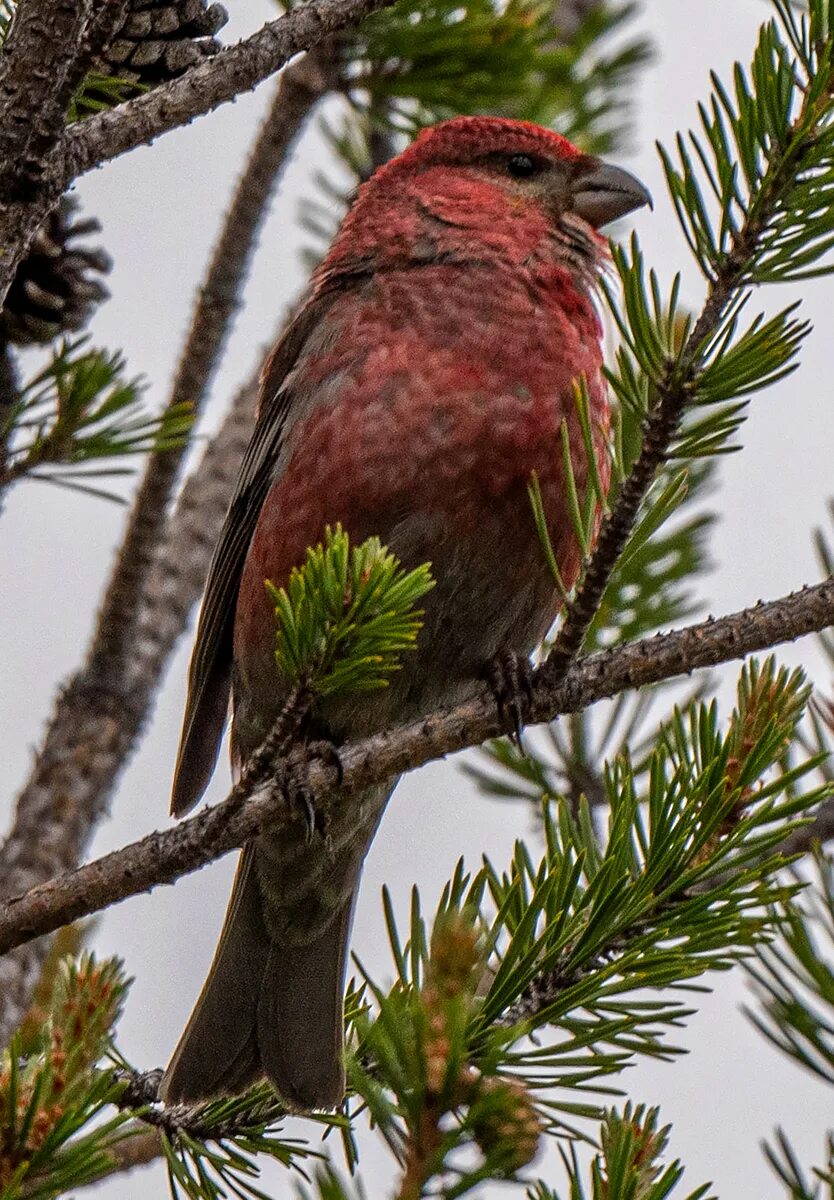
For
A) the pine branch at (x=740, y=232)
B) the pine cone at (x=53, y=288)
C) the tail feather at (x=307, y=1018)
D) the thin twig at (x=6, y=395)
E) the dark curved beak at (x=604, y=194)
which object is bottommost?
the tail feather at (x=307, y=1018)

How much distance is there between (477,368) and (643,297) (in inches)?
42.8

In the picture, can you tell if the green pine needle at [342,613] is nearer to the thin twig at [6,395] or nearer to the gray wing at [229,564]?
the thin twig at [6,395]

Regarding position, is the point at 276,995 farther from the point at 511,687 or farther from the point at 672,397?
the point at 672,397


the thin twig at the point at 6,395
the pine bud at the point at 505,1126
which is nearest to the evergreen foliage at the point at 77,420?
the thin twig at the point at 6,395

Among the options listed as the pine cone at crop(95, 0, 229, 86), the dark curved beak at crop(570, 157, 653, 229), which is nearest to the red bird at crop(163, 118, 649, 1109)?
the dark curved beak at crop(570, 157, 653, 229)

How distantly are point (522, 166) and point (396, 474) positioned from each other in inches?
40.7

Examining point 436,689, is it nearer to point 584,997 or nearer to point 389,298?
point 389,298

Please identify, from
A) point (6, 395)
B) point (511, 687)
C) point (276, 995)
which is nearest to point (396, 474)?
point (511, 687)

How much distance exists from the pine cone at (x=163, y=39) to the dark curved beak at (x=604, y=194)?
Answer: 1.36m

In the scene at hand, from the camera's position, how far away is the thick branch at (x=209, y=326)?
10.2 ft

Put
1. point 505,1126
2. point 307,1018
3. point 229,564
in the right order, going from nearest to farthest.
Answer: point 505,1126
point 307,1018
point 229,564

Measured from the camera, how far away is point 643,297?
1.64 m

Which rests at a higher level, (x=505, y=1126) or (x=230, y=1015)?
(x=230, y=1015)

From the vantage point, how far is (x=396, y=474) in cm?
267
